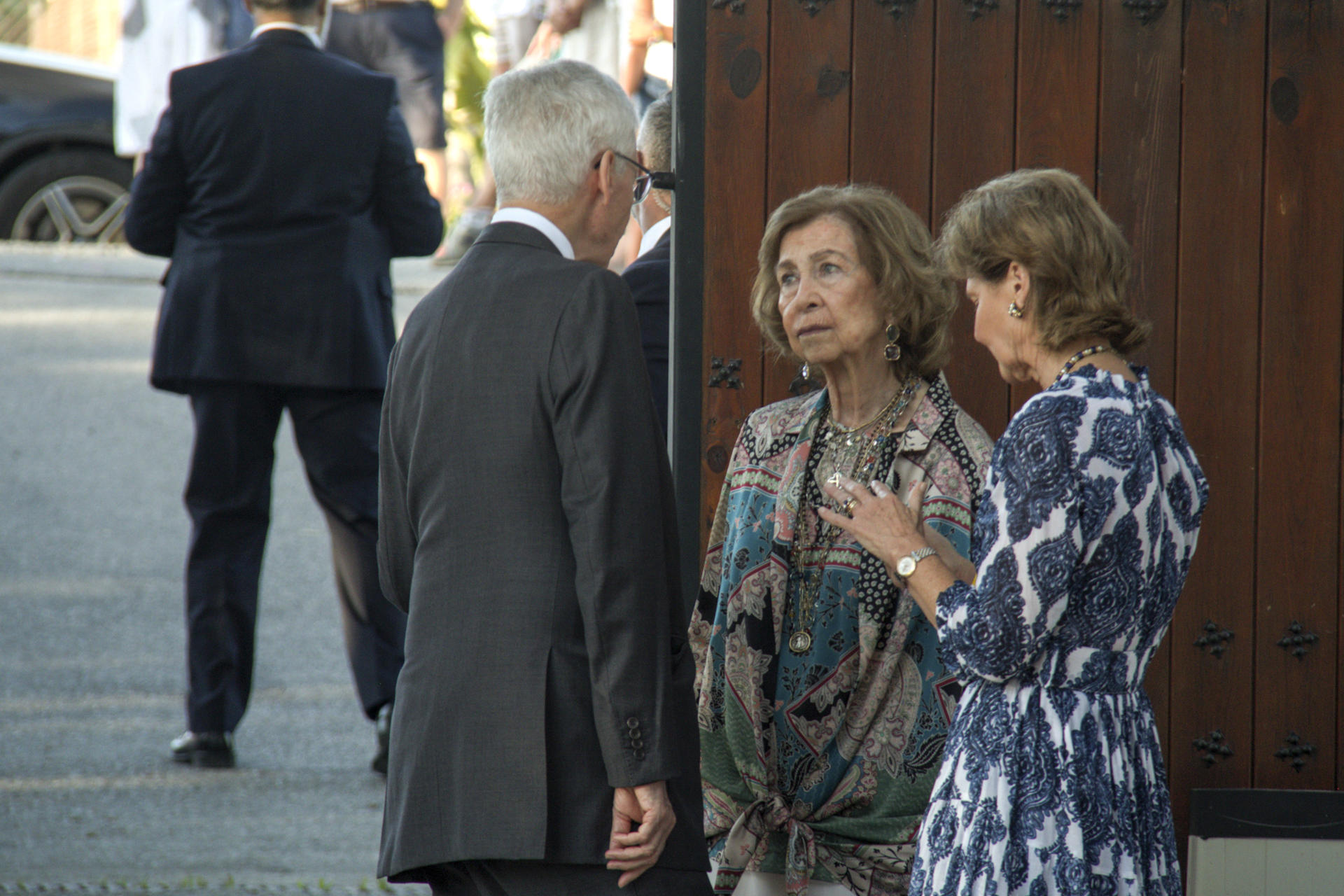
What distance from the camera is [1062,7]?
3201 mm

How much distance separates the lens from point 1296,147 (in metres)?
3.18

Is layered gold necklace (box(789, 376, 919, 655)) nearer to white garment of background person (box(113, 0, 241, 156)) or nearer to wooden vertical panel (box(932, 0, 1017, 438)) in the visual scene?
wooden vertical panel (box(932, 0, 1017, 438))

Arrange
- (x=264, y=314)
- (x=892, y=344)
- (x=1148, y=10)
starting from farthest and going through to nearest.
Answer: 1. (x=264, y=314)
2. (x=1148, y=10)
3. (x=892, y=344)

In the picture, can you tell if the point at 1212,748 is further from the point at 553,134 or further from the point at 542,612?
the point at 553,134

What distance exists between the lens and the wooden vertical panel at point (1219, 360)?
125 inches

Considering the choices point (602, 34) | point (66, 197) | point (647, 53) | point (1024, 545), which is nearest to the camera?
point (1024, 545)

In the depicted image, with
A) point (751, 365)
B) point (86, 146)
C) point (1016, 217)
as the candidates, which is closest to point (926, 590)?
point (1016, 217)

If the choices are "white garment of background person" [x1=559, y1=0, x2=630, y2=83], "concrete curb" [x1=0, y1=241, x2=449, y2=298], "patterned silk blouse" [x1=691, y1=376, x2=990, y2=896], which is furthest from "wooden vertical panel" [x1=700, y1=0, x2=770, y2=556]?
"concrete curb" [x1=0, y1=241, x2=449, y2=298]

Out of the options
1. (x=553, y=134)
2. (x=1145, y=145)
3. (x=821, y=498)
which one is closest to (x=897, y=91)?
(x=1145, y=145)

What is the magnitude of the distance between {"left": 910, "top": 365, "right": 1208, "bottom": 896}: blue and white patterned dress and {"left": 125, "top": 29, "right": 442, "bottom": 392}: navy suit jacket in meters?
2.77

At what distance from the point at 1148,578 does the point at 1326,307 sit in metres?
1.29

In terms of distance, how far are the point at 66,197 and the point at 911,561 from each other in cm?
852

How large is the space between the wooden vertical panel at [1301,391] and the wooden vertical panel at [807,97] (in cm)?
88

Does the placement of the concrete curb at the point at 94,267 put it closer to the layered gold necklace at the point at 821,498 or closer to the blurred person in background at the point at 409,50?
the blurred person in background at the point at 409,50
